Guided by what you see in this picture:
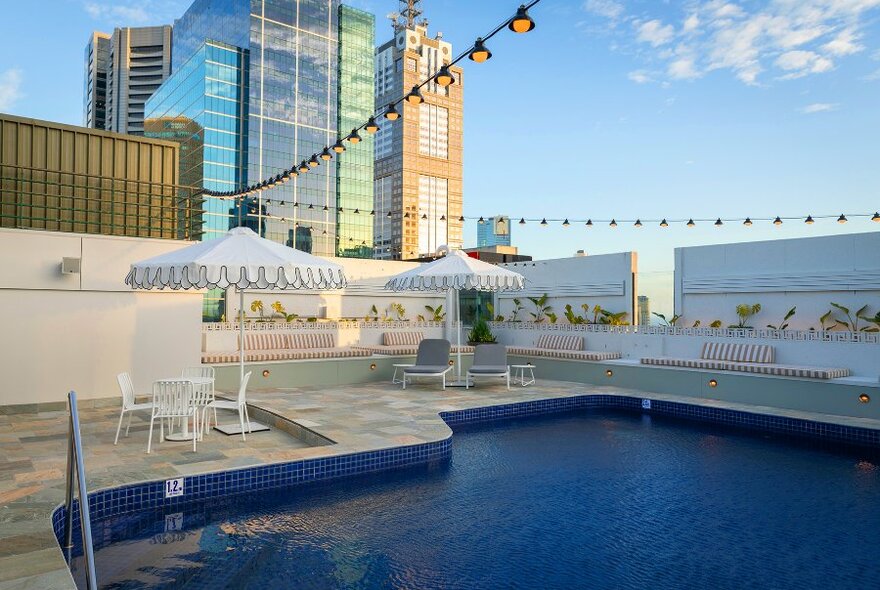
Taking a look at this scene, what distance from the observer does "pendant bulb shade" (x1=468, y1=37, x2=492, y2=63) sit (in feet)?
21.5

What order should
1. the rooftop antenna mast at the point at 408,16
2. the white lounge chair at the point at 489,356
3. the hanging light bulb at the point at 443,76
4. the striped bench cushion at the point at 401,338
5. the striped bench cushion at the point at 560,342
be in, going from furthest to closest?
the rooftop antenna mast at the point at 408,16 < the striped bench cushion at the point at 401,338 < the striped bench cushion at the point at 560,342 < the white lounge chair at the point at 489,356 < the hanging light bulb at the point at 443,76

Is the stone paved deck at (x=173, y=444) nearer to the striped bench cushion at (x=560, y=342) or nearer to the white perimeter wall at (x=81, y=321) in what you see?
the white perimeter wall at (x=81, y=321)

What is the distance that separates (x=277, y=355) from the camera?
11289mm

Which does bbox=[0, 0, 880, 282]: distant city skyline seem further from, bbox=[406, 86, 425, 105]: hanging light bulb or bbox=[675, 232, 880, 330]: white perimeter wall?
bbox=[406, 86, 425, 105]: hanging light bulb

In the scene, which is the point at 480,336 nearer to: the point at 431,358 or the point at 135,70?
the point at 431,358

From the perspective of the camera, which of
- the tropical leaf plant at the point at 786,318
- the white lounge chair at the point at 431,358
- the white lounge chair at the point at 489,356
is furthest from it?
the tropical leaf plant at the point at 786,318

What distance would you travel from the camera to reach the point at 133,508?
483 cm

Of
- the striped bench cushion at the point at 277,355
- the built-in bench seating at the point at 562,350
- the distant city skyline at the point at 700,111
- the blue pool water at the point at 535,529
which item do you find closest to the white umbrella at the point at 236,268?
the blue pool water at the point at 535,529

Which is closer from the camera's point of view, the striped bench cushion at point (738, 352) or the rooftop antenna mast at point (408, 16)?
the striped bench cushion at point (738, 352)

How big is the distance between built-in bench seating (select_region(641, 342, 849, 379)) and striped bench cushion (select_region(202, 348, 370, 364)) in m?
→ 6.10

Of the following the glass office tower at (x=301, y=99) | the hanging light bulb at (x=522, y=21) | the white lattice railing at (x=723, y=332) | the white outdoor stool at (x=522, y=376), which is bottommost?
the white outdoor stool at (x=522, y=376)

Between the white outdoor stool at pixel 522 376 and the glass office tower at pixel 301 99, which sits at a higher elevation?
the glass office tower at pixel 301 99

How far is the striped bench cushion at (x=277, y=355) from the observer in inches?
419

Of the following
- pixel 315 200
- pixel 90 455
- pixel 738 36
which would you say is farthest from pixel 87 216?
pixel 315 200
